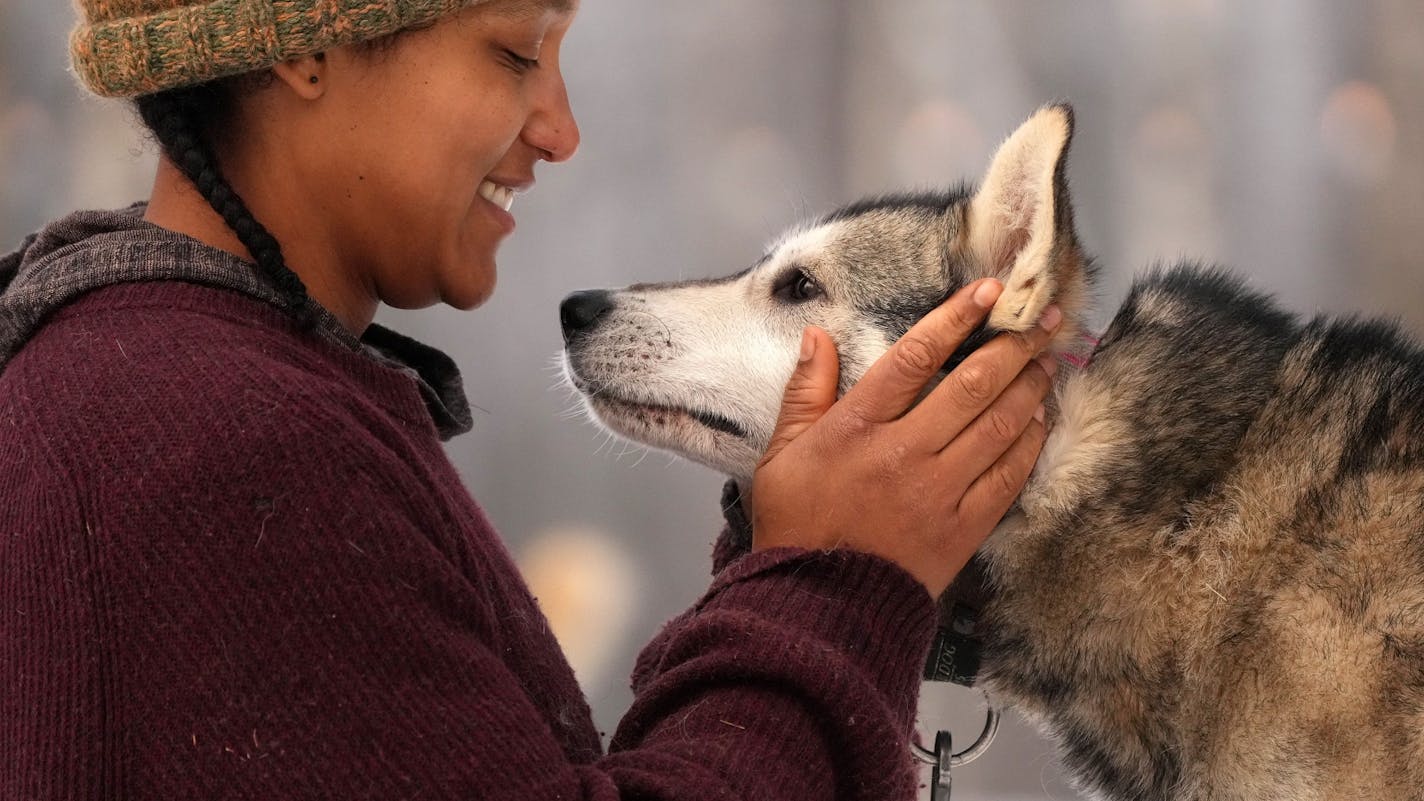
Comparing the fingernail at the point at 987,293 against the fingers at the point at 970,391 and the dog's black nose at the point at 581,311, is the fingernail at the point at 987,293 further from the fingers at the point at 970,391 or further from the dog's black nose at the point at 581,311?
the dog's black nose at the point at 581,311

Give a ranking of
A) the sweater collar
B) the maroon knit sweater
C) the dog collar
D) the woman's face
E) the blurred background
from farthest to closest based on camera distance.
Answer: the blurred background
the dog collar
the woman's face
the sweater collar
the maroon knit sweater

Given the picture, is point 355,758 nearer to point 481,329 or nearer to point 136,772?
point 136,772

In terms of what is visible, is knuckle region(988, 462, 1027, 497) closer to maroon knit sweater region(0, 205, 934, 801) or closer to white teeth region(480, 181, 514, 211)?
maroon knit sweater region(0, 205, 934, 801)

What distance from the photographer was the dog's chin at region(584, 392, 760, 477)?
1.40m

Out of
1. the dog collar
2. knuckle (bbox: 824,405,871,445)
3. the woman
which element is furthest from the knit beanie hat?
the dog collar

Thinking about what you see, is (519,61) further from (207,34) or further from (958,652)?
(958,652)

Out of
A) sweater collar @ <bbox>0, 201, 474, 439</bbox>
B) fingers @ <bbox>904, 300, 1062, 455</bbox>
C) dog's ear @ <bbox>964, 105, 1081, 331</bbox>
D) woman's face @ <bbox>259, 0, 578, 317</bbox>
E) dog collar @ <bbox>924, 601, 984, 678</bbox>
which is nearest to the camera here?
sweater collar @ <bbox>0, 201, 474, 439</bbox>

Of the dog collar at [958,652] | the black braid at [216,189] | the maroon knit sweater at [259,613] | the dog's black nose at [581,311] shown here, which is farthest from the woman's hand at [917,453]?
the black braid at [216,189]

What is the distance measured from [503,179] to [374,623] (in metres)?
0.50

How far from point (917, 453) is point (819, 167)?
1.49 meters

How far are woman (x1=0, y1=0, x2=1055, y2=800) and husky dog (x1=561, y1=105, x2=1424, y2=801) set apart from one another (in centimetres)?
14

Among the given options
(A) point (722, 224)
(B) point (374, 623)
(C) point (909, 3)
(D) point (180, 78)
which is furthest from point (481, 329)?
(B) point (374, 623)

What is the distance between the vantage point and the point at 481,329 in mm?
2461

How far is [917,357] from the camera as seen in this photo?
116 cm
